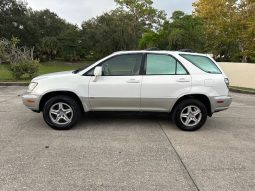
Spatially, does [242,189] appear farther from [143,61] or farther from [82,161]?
[143,61]

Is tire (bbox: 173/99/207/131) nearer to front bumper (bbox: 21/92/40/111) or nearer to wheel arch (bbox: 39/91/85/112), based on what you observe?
wheel arch (bbox: 39/91/85/112)

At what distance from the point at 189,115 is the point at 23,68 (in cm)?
1098

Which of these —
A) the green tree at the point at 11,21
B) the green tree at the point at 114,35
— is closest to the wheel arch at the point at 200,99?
the green tree at the point at 114,35

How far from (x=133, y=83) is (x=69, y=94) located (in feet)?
4.39

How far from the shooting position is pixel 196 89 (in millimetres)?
6309

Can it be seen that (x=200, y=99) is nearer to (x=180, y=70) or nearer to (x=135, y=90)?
(x=180, y=70)

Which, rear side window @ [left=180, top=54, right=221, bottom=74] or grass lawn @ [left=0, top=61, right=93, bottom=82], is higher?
rear side window @ [left=180, top=54, right=221, bottom=74]

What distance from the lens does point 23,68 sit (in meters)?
15.1

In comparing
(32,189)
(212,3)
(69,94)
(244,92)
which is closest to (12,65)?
(69,94)

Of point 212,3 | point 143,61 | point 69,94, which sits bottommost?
point 69,94

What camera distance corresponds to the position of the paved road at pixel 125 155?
12.8ft

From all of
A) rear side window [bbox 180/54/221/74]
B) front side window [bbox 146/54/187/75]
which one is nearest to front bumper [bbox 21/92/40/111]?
front side window [bbox 146/54/187/75]

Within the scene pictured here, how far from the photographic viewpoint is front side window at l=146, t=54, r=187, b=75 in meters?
6.39

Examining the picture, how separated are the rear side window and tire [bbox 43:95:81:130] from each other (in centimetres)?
255
